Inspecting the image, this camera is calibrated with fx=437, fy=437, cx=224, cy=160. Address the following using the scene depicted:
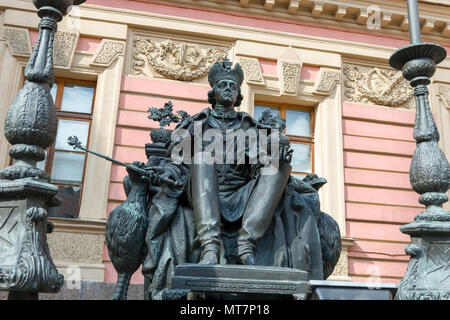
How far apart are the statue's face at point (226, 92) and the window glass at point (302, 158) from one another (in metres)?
4.55

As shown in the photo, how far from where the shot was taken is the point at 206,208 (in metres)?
2.71

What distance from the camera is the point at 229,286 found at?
2.28 m

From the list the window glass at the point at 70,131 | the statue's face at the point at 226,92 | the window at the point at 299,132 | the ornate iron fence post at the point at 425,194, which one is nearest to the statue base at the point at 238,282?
the ornate iron fence post at the point at 425,194

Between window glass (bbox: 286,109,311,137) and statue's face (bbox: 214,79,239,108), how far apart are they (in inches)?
184

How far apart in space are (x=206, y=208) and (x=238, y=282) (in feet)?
1.87

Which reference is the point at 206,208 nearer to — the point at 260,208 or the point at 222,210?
the point at 222,210

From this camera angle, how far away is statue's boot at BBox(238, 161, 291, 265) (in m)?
2.66

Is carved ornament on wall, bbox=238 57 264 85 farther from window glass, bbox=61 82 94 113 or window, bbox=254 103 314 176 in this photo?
window glass, bbox=61 82 94 113

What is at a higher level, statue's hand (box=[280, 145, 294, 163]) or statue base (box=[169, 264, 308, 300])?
statue's hand (box=[280, 145, 294, 163])

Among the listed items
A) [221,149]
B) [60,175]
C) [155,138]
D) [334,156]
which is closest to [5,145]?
[60,175]

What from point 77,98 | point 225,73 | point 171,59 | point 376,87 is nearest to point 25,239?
point 225,73

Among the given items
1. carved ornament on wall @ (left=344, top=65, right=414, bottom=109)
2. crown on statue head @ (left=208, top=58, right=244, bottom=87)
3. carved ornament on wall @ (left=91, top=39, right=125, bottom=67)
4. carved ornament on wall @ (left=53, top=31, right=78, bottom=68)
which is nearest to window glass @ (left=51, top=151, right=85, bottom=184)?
carved ornament on wall @ (left=53, top=31, right=78, bottom=68)
